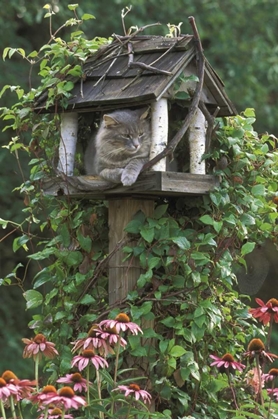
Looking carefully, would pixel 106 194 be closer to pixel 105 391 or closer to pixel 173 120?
pixel 173 120

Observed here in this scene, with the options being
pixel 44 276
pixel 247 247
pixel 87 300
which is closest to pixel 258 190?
pixel 247 247

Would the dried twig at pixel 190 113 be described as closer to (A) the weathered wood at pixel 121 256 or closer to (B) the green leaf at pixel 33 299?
(A) the weathered wood at pixel 121 256

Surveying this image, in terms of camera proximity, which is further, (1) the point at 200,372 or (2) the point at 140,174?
(1) the point at 200,372

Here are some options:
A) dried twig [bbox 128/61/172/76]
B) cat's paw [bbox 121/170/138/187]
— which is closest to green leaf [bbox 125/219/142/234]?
cat's paw [bbox 121/170/138/187]

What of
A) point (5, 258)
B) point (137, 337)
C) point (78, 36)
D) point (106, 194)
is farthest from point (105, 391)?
point (5, 258)

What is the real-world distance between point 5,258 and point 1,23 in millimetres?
1825

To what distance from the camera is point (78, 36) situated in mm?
3926

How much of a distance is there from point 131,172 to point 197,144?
36 centimetres

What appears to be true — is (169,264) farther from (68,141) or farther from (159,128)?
(68,141)

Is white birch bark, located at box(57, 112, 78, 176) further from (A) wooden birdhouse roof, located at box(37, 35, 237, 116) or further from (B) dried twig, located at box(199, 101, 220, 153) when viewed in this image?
(B) dried twig, located at box(199, 101, 220, 153)

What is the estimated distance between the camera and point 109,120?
3.54 m

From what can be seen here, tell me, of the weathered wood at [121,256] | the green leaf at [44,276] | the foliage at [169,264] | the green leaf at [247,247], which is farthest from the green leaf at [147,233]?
the green leaf at [44,276]

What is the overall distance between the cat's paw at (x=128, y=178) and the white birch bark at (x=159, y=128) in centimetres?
13

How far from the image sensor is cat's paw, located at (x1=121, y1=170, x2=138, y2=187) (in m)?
3.33
